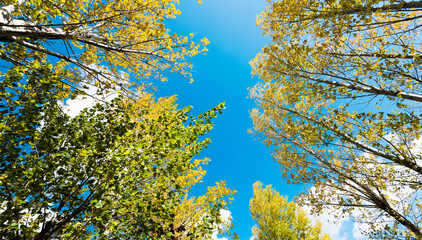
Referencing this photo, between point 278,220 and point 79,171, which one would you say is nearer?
point 79,171

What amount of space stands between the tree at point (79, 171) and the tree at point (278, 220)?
879cm

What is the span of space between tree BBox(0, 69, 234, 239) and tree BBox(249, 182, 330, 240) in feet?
28.8

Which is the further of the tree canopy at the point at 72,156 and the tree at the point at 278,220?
the tree at the point at 278,220

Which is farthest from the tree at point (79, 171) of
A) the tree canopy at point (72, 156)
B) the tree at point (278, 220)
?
the tree at point (278, 220)

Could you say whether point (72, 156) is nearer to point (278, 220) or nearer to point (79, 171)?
point (79, 171)

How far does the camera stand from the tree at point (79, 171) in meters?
2.05

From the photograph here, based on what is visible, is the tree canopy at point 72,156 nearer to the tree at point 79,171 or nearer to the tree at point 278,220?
the tree at point 79,171

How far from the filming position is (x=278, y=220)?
1023 cm

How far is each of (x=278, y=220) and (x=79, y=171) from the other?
1089 cm

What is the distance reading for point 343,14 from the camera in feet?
12.6

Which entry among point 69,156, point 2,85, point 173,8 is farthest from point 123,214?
point 173,8

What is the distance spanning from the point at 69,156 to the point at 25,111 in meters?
0.78

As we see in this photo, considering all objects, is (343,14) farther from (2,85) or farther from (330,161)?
(2,85)

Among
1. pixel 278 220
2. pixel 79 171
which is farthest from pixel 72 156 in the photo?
pixel 278 220
